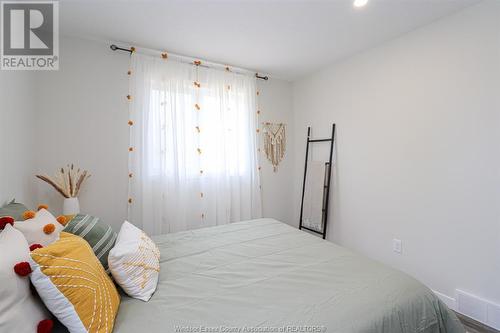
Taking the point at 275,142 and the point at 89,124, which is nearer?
the point at 89,124

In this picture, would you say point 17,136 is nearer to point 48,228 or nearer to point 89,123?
point 89,123

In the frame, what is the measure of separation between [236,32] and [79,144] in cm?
187

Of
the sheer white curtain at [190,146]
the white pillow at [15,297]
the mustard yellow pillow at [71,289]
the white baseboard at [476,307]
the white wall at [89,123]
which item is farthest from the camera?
the sheer white curtain at [190,146]

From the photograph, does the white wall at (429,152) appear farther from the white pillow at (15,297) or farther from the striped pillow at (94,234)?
the white pillow at (15,297)

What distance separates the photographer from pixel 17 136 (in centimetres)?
173

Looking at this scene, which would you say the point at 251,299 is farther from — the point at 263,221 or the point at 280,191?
the point at 280,191

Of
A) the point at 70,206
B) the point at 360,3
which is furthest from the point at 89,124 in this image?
the point at 360,3

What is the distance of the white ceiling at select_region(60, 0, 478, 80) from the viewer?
1873 mm

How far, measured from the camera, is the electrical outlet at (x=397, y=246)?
238cm

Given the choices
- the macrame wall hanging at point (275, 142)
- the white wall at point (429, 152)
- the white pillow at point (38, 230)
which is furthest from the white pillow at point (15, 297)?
the macrame wall hanging at point (275, 142)

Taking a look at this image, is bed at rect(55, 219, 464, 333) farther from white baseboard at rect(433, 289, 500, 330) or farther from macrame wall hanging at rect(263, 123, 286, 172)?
macrame wall hanging at rect(263, 123, 286, 172)

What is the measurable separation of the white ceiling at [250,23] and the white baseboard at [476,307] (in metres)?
2.33

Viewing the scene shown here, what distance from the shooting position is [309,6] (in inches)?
74.3

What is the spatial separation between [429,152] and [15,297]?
2808mm
